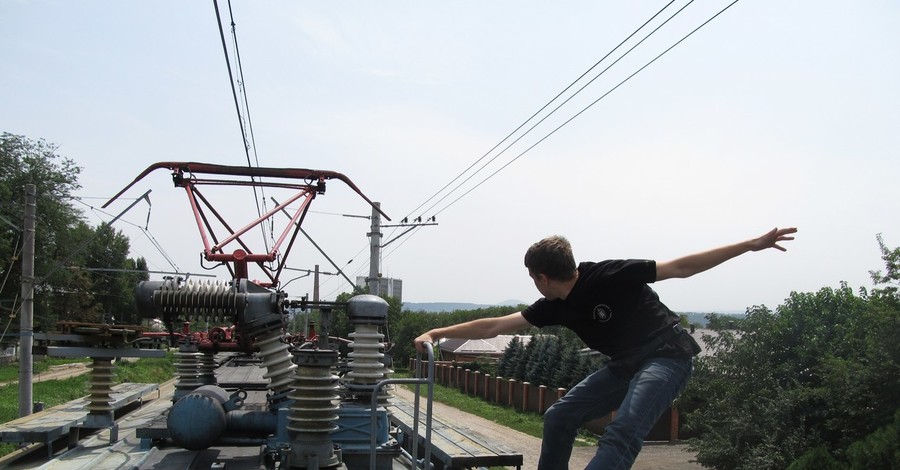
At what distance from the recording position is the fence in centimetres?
2502

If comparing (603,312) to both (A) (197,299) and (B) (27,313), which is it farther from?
(B) (27,313)

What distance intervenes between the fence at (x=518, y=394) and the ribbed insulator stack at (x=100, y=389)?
53.2 ft

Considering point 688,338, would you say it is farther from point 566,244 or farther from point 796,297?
point 796,297

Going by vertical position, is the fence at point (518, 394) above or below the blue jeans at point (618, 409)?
below

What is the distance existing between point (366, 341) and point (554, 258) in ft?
10.3

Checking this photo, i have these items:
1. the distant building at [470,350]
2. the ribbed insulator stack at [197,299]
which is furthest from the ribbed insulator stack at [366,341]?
the distant building at [470,350]

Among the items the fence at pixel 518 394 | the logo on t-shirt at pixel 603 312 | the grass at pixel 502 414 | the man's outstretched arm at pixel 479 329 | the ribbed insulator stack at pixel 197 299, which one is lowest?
the grass at pixel 502 414

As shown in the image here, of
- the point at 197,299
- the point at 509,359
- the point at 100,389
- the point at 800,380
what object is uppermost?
the point at 197,299

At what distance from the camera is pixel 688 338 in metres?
3.59

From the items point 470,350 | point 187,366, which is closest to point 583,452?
point 187,366

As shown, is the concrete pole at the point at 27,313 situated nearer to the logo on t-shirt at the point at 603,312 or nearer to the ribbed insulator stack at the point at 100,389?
the ribbed insulator stack at the point at 100,389

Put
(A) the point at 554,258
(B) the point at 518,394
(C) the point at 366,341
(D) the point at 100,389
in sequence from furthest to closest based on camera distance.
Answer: (B) the point at 518,394 → (D) the point at 100,389 → (C) the point at 366,341 → (A) the point at 554,258

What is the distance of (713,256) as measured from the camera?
133 inches

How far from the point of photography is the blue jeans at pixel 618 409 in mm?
3164
